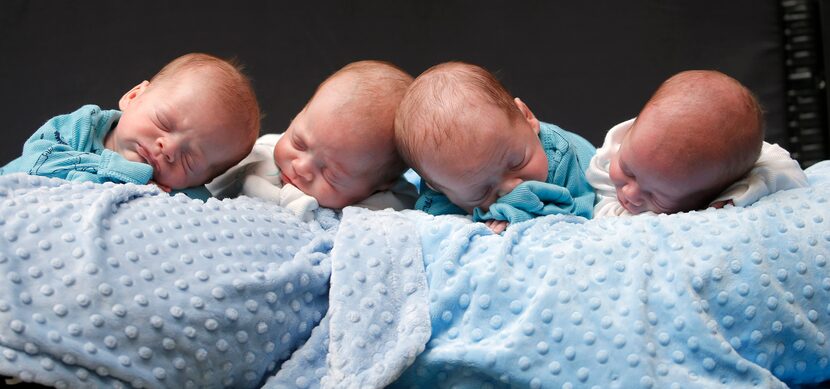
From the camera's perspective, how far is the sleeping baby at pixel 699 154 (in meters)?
1.14

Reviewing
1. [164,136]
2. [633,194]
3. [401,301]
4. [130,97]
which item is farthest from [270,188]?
[633,194]

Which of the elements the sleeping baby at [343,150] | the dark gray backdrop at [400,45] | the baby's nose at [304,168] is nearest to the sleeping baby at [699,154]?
the sleeping baby at [343,150]

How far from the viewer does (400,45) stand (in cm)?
197

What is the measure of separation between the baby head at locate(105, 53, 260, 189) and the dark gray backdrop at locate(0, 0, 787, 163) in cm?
63

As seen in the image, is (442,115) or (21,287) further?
(442,115)

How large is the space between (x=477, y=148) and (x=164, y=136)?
1.49ft

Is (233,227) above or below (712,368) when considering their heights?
above

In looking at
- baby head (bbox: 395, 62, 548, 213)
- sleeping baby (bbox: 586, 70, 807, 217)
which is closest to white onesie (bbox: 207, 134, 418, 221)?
baby head (bbox: 395, 62, 548, 213)

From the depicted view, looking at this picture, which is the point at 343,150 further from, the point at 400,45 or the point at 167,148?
the point at 400,45

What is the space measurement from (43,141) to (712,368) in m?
0.97

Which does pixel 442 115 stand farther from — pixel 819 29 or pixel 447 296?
pixel 819 29

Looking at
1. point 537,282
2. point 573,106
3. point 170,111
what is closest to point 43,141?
point 170,111

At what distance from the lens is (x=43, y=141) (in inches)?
50.5

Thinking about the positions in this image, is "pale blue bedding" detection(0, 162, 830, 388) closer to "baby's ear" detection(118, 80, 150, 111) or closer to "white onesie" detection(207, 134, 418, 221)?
"white onesie" detection(207, 134, 418, 221)
